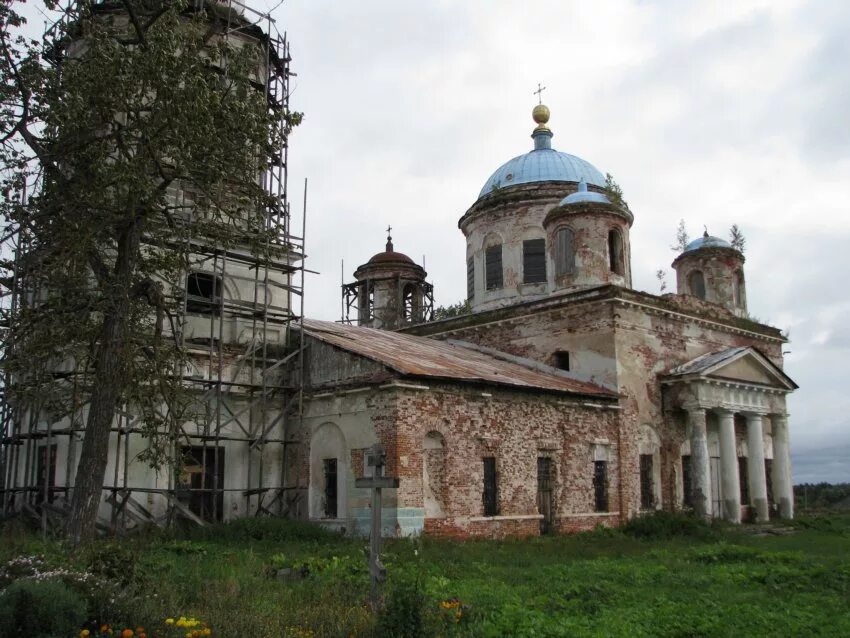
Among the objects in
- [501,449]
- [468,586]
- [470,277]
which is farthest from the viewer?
[470,277]

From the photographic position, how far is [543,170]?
2750 cm

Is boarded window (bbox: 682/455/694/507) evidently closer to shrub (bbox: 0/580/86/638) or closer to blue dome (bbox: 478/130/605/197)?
blue dome (bbox: 478/130/605/197)

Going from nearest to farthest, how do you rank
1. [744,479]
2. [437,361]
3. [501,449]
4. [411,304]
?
[501,449], [437,361], [744,479], [411,304]

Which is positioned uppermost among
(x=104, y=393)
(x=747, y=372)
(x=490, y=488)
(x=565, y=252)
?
(x=565, y=252)

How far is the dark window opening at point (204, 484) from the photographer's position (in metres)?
17.3

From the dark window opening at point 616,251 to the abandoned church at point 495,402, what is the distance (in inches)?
2.8

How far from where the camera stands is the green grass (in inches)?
317

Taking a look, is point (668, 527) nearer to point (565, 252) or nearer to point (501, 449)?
point (501, 449)

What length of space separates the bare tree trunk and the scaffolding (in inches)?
147

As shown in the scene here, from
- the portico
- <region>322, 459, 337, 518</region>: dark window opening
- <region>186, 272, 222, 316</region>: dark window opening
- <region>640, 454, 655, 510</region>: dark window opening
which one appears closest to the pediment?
the portico

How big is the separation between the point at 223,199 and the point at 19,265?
238 inches

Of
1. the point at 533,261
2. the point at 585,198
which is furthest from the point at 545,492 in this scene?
the point at 533,261

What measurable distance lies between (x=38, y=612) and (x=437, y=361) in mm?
13095

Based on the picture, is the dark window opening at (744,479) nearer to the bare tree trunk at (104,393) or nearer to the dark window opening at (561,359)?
the dark window opening at (561,359)
